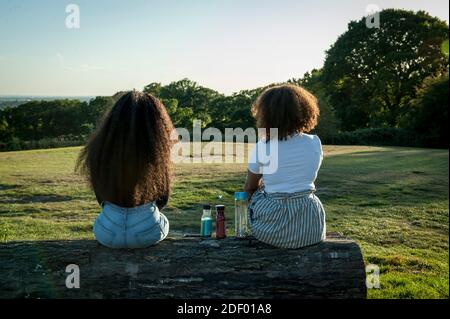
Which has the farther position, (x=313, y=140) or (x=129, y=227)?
(x=313, y=140)

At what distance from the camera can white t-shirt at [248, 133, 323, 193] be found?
12.7 feet

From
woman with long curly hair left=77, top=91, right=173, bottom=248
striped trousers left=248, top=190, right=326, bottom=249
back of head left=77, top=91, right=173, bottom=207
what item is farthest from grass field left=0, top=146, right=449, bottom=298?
back of head left=77, top=91, right=173, bottom=207

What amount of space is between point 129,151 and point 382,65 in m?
38.9

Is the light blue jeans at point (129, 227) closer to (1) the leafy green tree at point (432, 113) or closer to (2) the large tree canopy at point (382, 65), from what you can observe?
(1) the leafy green tree at point (432, 113)

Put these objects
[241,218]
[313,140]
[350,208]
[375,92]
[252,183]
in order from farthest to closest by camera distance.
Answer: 1. [375,92]
2. [350,208]
3. [241,218]
4. [252,183]
5. [313,140]

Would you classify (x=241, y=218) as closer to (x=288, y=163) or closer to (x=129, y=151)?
(x=288, y=163)

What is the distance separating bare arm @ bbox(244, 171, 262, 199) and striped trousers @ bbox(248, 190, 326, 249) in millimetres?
144

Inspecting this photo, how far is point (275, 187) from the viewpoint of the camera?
3.94 metres

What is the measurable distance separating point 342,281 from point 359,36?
130 feet

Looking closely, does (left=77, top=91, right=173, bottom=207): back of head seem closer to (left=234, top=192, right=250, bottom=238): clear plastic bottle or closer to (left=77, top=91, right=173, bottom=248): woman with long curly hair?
(left=77, top=91, right=173, bottom=248): woman with long curly hair

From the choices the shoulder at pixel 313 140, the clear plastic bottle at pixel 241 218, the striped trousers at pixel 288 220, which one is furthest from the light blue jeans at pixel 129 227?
the shoulder at pixel 313 140

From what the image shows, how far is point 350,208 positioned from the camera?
10.1 metres

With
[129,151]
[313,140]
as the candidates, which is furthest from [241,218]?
[129,151]
